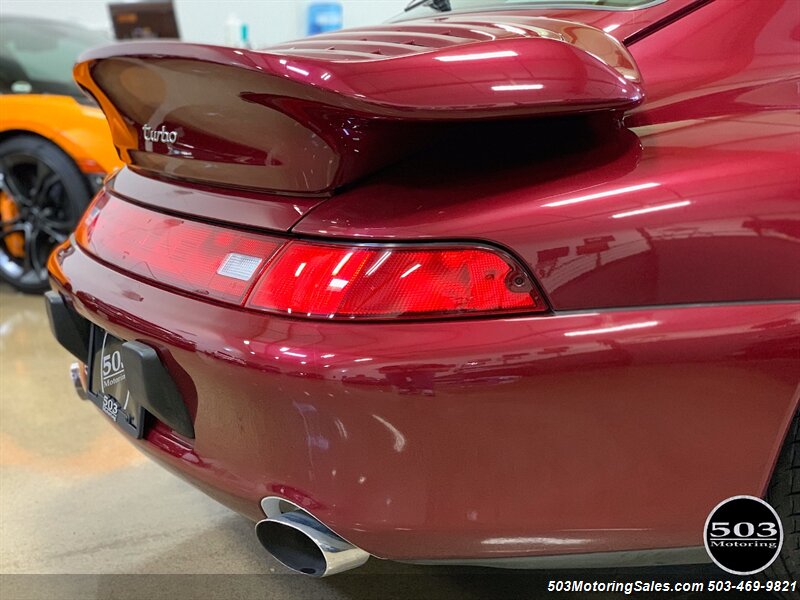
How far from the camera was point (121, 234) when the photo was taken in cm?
126

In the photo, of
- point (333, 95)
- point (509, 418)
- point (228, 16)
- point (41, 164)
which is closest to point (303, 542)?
point (509, 418)


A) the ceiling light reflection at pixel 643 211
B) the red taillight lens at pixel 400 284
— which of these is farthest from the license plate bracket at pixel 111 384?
the ceiling light reflection at pixel 643 211

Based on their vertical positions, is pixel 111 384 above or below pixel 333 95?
below

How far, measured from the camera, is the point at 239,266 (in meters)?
A: 1.02

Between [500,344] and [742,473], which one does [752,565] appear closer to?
[742,473]

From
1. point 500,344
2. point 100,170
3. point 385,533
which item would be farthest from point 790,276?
A: point 100,170

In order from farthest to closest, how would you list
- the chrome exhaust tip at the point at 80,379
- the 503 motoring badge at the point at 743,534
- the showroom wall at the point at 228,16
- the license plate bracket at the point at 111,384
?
the showroom wall at the point at 228,16 < the chrome exhaust tip at the point at 80,379 < the license plate bracket at the point at 111,384 < the 503 motoring badge at the point at 743,534

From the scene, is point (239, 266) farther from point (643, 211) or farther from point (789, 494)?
point (789, 494)

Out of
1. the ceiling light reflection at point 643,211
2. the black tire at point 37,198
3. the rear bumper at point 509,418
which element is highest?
the ceiling light reflection at point 643,211

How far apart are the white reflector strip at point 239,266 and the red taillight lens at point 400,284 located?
0.20ft

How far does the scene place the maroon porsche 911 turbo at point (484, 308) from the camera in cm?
88

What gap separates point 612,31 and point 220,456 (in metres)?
0.95

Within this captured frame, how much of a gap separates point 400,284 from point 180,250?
40cm

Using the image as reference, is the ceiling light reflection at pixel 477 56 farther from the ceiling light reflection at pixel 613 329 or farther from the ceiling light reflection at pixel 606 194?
the ceiling light reflection at pixel 613 329
